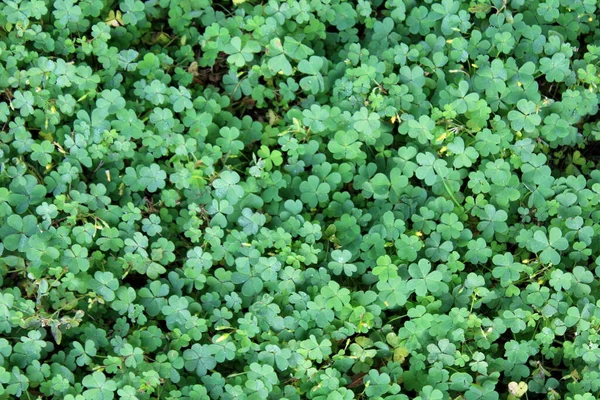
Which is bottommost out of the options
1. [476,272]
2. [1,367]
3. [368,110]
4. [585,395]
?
[1,367]

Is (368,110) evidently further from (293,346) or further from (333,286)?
(293,346)

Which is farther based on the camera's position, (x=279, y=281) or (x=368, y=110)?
(x=368, y=110)

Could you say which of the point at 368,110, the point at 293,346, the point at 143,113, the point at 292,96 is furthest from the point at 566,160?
the point at 143,113

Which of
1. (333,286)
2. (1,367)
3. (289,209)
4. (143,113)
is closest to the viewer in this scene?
(1,367)

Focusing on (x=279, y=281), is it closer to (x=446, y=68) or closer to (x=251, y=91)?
(x=251, y=91)

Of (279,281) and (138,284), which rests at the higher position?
(279,281)

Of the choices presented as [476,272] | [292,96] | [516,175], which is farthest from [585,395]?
[292,96]

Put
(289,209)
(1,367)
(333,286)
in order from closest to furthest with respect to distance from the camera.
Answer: (1,367)
(333,286)
(289,209)
